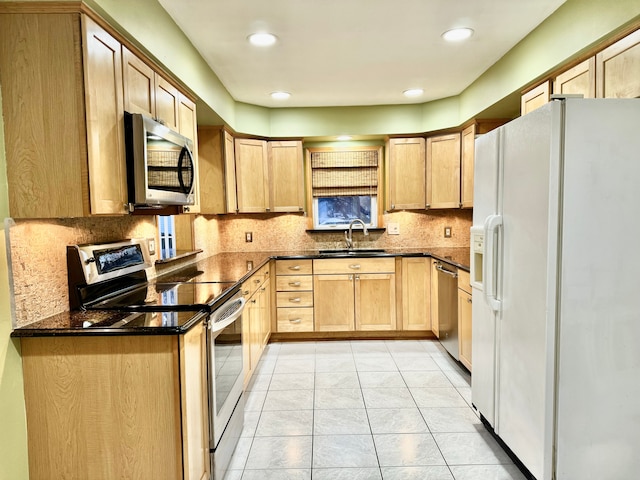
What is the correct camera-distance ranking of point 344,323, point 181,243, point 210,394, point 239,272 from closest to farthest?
point 210,394, point 239,272, point 181,243, point 344,323

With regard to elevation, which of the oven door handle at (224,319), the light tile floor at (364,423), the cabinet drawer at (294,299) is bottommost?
the light tile floor at (364,423)

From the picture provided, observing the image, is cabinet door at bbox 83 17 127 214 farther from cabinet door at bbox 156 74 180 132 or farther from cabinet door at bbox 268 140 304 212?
cabinet door at bbox 268 140 304 212

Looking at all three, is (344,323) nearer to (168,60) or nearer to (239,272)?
(239,272)

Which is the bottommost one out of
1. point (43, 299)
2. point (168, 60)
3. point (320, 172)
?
point (43, 299)

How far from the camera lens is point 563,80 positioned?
235 centimetres

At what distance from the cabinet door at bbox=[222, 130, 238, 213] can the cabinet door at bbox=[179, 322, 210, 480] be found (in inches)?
92.1

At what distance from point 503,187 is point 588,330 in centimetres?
77

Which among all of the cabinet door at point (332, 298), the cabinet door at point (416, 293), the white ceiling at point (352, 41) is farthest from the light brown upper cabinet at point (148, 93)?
the cabinet door at point (416, 293)

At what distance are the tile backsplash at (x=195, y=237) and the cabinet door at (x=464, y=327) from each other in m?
1.56

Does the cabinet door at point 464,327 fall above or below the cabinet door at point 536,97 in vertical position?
below

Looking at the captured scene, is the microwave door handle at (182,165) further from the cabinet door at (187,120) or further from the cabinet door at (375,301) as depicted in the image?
the cabinet door at (375,301)

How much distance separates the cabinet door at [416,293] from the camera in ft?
13.3

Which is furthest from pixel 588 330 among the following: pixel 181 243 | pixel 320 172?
pixel 320 172

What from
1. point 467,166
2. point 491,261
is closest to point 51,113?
point 491,261
